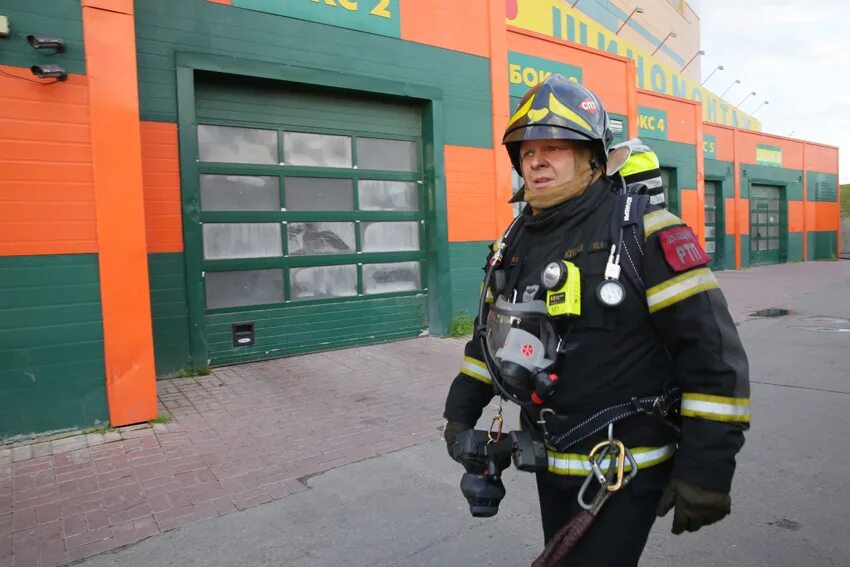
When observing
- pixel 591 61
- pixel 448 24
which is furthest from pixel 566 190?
pixel 591 61

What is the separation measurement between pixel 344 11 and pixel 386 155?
193cm

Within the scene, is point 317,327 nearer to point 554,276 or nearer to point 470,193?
point 470,193

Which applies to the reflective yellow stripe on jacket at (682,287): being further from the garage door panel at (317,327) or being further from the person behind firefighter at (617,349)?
the garage door panel at (317,327)

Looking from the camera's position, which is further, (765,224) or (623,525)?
(765,224)

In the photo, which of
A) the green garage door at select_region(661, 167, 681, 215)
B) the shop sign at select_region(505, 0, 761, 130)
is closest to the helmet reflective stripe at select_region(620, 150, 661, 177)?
the shop sign at select_region(505, 0, 761, 130)

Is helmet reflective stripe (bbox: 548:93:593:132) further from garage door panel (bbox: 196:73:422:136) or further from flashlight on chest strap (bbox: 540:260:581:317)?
garage door panel (bbox: 196:73:422:136)

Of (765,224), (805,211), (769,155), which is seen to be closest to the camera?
(769,155)

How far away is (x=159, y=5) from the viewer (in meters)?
6.40

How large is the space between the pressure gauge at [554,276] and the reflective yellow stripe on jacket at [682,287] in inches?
10.5

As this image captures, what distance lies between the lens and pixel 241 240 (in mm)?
7164

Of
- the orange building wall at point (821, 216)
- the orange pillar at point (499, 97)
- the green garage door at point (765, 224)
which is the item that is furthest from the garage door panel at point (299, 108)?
the orange building wall at point (821, 216)

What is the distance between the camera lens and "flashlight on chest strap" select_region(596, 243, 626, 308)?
5.53 feet

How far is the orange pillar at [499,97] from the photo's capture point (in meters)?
9.20

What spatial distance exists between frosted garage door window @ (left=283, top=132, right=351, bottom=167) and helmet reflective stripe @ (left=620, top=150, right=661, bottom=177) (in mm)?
5785
